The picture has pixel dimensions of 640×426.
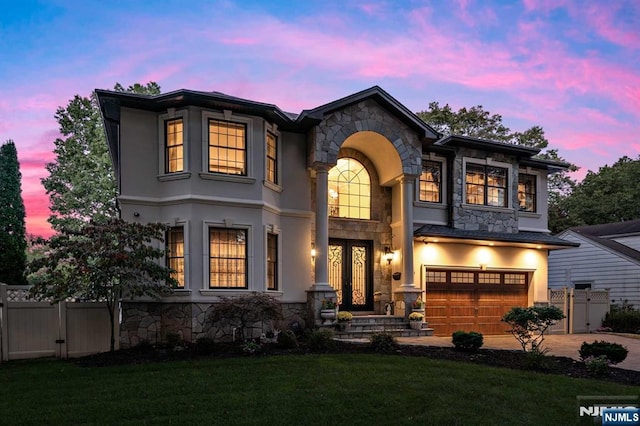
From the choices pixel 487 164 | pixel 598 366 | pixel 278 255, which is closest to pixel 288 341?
pixel 278 255

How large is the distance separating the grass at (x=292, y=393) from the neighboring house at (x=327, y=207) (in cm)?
355

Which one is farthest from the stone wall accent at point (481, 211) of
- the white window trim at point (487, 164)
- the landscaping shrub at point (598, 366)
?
the landscaping shrub at point (598, 366)

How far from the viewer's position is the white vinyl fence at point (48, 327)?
1051cm

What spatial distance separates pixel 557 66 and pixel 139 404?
16367mm

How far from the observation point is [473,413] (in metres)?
6.19

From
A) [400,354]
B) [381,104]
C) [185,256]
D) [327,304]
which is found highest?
[381,104]

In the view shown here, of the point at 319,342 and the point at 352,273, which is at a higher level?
the point at 352,273

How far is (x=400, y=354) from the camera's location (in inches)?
401

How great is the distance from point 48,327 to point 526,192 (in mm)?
15825

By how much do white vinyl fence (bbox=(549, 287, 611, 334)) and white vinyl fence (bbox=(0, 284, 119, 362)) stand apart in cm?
1452

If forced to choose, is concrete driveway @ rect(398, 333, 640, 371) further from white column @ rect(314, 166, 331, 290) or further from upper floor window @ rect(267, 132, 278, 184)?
upper floor window @ rect(267, 132, 278, 184)

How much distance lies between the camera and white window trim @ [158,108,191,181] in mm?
12070

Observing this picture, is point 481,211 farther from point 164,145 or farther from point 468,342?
point 164,145
